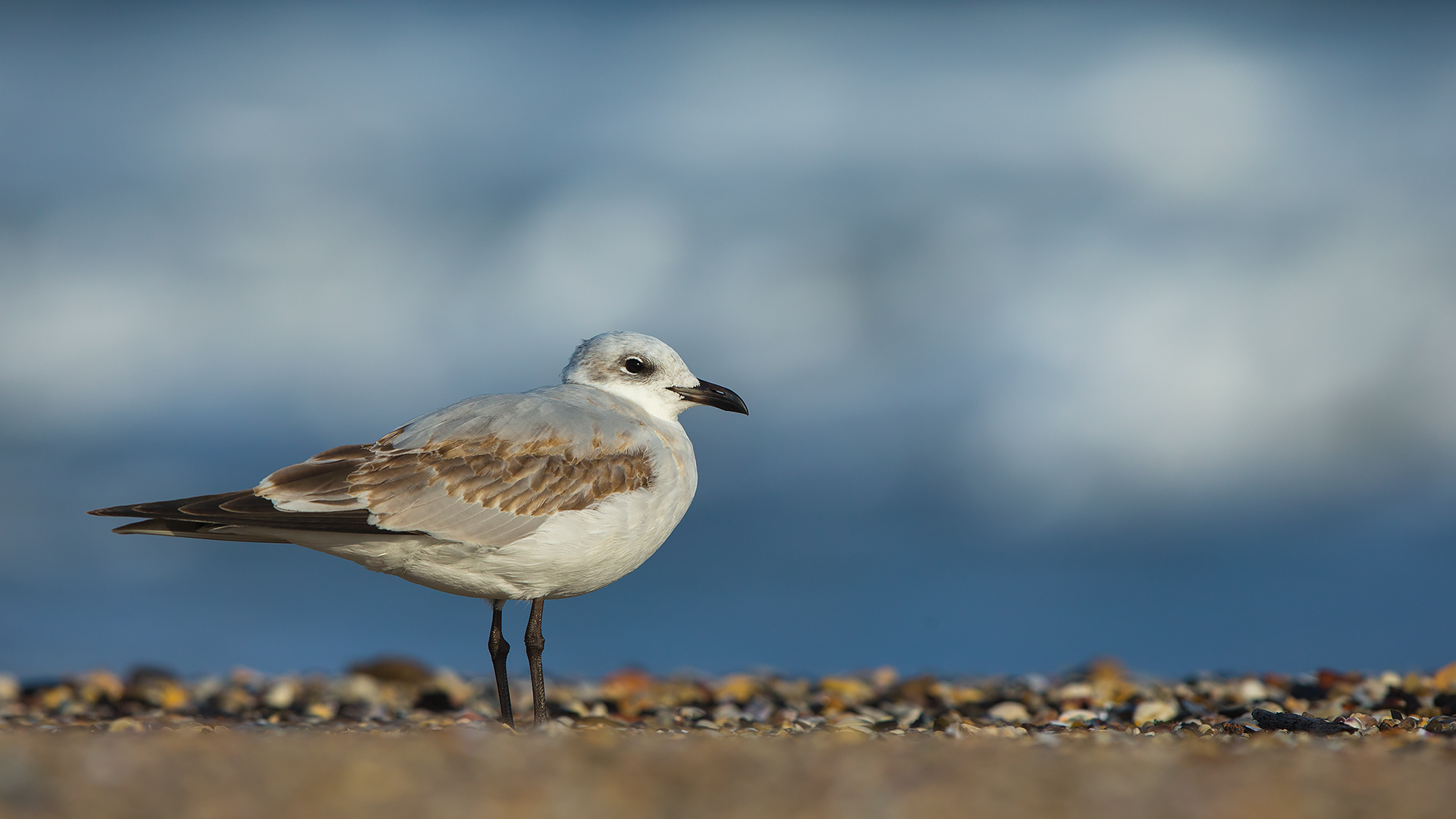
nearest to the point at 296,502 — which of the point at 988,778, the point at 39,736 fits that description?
the point at 39,736

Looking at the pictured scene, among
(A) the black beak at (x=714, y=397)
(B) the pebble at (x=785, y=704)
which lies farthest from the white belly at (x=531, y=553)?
(A) the black beak at (x=714, y=397)

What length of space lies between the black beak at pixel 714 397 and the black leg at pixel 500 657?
7.69ft

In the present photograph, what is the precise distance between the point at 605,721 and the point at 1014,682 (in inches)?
185

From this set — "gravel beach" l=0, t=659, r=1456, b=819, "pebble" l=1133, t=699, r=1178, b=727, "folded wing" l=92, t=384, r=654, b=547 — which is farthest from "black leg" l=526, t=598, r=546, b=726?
"pebble" l=1133, t=699, r=1178, b=727

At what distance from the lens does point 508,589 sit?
8.19m

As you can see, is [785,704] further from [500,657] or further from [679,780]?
[679,780]

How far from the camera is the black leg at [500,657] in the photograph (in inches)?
334

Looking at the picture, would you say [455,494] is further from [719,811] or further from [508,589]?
[719,811]

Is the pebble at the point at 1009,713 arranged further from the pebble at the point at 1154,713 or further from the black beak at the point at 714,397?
the black beak at the point at 714,397

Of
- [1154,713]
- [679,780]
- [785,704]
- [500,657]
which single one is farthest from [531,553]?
[1154,713]

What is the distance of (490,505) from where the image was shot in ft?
25.9

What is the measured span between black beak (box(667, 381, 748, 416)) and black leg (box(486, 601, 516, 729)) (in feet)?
7.69

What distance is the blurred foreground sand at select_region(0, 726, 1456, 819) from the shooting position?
4047 millimetres

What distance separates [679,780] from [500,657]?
183 inches
